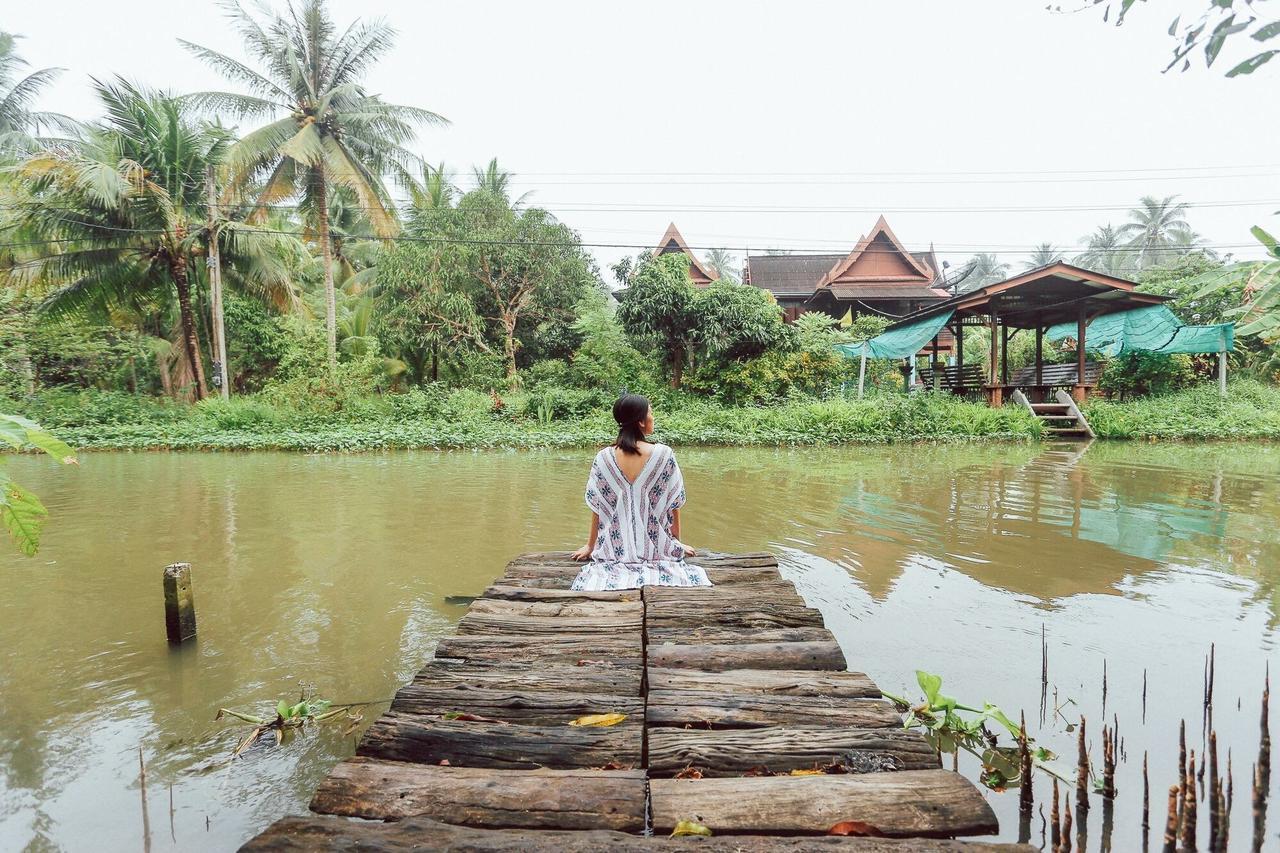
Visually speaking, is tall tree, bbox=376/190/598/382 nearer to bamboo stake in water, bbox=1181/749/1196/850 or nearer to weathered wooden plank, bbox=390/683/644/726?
weathered wooden plank, bbox=390/683/644/726

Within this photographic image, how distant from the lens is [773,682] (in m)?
2.47

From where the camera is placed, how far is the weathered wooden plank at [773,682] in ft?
7.88

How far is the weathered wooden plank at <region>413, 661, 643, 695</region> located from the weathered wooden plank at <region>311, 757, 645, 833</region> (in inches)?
20.1

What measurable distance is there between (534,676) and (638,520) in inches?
52.9

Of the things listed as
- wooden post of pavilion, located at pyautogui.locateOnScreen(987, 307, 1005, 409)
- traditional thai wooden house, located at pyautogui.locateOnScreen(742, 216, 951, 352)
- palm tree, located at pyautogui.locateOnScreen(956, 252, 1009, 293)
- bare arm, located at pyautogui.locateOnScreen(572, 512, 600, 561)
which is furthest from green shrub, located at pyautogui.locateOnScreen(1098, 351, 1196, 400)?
palm tree, located at pyautogui.locateOnScreen(956, 252, 1009, 293)

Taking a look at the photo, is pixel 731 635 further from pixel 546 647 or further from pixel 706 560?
pixel 706 560

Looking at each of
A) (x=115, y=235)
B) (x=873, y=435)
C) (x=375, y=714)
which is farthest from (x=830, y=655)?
(x=115, y=235)

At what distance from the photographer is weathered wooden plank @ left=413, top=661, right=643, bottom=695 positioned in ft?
7.98

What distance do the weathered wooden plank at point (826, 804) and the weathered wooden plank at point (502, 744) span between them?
245 millimetres

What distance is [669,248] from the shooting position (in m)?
25.6

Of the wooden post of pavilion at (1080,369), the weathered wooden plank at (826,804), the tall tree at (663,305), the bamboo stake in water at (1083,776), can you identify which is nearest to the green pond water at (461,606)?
the bamboo stake in water at (1083,776)

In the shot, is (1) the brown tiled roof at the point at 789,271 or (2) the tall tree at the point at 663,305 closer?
(2) the tall tree at the point at 663,305

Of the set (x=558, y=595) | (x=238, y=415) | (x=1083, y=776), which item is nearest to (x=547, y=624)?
(x=558, y=595)

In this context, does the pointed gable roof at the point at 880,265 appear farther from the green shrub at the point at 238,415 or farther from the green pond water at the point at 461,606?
the green shrub at the point at 238,415
